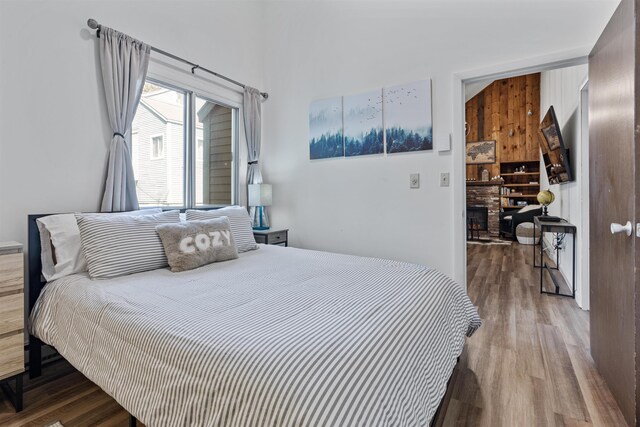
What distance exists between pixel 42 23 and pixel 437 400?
312 centimetres

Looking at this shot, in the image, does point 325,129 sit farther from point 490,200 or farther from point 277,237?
point 490,200

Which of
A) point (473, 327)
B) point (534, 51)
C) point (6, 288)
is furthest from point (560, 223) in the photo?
point (6, 288)

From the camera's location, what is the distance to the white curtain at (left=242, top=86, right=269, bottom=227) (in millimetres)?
3590

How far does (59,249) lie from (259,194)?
1826mm

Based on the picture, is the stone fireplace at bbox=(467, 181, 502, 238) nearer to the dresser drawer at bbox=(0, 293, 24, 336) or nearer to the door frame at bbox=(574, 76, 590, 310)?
the door frame at bbox=(574, 76, 590, 310)

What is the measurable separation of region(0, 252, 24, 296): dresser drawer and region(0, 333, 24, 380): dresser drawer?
0.25 meters

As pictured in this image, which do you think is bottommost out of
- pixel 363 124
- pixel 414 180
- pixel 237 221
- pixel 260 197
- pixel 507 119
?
pixel 237 221

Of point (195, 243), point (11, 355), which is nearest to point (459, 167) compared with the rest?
point (195, 243)

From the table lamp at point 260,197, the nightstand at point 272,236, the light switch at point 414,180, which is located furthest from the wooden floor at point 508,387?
the table lamp at point 260,197

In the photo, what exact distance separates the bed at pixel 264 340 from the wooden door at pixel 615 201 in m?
0.69

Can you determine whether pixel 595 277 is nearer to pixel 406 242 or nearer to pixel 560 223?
pixel 406 242

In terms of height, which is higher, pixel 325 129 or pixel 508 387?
pixel 325 129

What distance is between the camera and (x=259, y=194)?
3451 mm

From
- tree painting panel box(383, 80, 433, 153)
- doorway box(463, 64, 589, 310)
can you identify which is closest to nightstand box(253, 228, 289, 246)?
tree painting panel box(383, 80, 433, 153)
